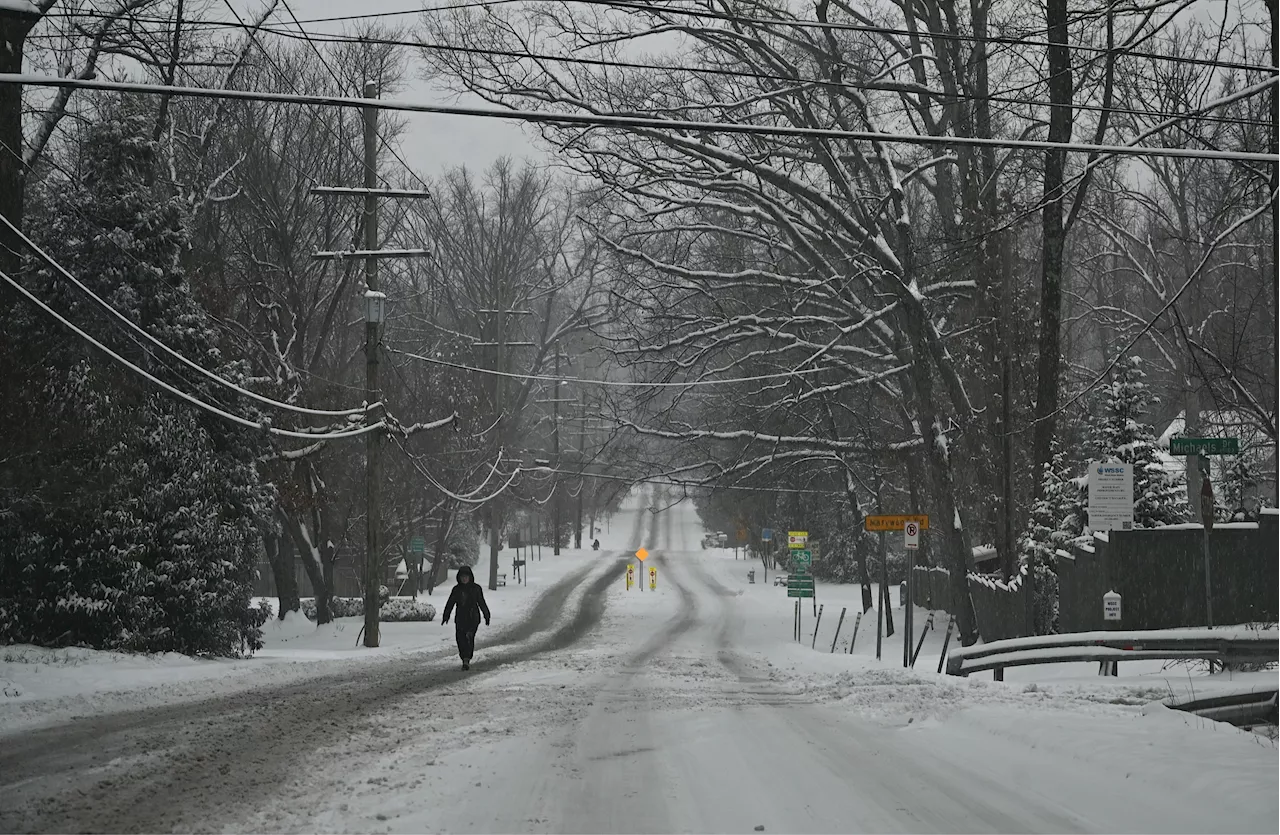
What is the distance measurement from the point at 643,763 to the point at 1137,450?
21.6 m

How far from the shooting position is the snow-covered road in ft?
26.5

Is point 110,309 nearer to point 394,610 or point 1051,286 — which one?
point 1051,286

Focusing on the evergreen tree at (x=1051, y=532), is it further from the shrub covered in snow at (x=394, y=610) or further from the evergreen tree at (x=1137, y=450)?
the shrub covered in snow at (x=394, y=610)

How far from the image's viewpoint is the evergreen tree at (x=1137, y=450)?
27.8m

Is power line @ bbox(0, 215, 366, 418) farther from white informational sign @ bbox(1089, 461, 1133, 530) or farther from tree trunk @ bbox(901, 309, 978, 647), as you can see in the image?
white informational sign @ bbox(1089, 461, 1133, 530)

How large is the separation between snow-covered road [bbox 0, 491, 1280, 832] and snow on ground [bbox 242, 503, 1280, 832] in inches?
1.2

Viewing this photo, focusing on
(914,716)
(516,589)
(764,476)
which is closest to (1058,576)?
(764,476)

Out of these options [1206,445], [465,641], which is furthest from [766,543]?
[1206,445]

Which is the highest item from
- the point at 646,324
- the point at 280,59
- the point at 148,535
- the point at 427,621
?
the point at 280,59

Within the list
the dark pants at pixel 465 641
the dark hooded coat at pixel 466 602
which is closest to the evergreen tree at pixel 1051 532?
the dark hooded coat at pixel 466 602

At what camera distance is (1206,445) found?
16984 millimetres

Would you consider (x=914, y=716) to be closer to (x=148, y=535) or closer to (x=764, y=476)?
(x=148, y=535)

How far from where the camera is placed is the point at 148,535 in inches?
766

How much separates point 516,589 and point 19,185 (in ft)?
128
